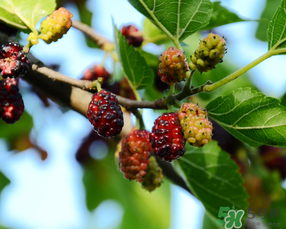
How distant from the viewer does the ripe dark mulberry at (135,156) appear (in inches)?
37.2

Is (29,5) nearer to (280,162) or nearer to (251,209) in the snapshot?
(251,209)

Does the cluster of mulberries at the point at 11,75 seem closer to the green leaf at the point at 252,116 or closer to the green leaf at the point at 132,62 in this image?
the green leaf at the point at 132,62

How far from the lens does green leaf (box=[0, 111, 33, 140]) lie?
1804mm

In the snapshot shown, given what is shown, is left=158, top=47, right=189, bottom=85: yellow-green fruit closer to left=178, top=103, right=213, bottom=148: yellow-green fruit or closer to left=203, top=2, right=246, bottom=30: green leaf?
left=178, top=103, right=213, bottom=148: yellow-green fruit

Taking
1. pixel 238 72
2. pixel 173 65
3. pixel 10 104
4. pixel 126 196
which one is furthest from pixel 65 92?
pixel 126 196

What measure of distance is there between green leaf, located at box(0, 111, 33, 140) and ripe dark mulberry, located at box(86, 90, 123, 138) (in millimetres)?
1144

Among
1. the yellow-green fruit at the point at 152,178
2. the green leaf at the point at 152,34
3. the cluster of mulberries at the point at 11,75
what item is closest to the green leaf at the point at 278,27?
the yellow-green fruit at the point at 152,178

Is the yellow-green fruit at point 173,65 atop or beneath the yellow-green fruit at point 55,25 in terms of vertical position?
beneath

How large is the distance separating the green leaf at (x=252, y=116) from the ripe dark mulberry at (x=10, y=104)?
0.50 metres

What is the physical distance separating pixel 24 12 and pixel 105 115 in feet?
1.18

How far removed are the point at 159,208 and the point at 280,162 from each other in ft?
2.50

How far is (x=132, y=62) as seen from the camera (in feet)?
3.49

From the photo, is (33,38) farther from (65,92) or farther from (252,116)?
(252,116)

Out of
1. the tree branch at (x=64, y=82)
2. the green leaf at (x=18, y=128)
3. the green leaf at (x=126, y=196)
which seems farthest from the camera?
the green leaf at (x=126, y=196)
